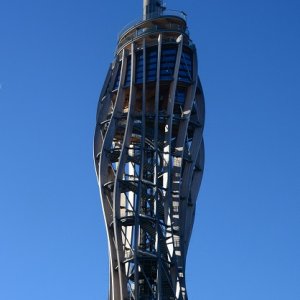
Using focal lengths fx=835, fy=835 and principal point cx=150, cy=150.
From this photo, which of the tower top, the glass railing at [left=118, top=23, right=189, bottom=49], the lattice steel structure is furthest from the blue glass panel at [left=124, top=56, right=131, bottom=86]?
the tower top

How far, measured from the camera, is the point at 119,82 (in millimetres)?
87000

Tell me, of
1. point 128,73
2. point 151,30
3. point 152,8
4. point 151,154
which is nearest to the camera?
point 151,154

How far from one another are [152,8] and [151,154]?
1909 cm

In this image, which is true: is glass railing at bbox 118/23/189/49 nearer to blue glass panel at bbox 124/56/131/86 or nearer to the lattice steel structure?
the lattice steel structure

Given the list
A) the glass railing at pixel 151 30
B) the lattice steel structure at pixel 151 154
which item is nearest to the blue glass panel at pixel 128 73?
the lattice steel structure at pixel 151 154

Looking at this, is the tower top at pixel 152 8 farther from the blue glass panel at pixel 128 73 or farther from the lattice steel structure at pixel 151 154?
the blue glass panel at pixel 128 73

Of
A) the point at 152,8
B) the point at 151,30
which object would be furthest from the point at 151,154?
the point at 152,8

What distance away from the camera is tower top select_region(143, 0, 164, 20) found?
305 ft

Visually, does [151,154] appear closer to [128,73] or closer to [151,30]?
[128,73]

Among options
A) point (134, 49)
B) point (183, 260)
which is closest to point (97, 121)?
point (134, 49)

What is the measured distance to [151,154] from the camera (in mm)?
85000

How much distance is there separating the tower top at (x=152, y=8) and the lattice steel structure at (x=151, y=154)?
0.64 meters

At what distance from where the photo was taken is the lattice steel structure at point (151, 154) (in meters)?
77.4

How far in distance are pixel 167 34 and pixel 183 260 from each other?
26018mm
